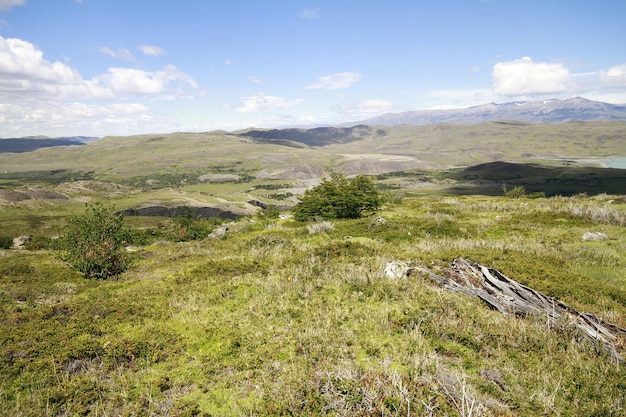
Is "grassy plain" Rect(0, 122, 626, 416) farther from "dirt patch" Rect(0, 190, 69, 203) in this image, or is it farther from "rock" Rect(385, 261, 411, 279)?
"dirt patch" Rect(0, 190, 69, 203)

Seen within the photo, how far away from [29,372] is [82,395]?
2.48 m

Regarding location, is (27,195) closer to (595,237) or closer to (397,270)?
(397,270)

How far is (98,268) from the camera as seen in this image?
21703mm

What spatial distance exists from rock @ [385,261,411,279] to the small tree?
17359 mm

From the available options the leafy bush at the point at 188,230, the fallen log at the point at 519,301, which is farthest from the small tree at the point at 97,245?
the fallen log at the point at 519,301

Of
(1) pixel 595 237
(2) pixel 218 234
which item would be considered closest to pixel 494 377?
(1) pixel 595 237

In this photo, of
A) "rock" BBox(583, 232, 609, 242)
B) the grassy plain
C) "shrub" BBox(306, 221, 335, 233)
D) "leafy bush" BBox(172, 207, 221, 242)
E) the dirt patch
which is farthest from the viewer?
the dirt patch

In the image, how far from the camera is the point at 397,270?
16312 millimetres

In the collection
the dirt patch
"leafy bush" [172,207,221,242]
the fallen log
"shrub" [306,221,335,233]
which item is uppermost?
the fallen log

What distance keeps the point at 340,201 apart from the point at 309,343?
94.5 feet

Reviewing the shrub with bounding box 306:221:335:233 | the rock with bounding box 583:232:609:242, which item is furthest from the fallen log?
the shrub with bounding box 306:221:335:233

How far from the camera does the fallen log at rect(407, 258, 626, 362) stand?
33.5 ft

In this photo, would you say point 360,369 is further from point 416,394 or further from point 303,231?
point 303,231

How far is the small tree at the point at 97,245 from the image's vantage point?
70.4 feet
